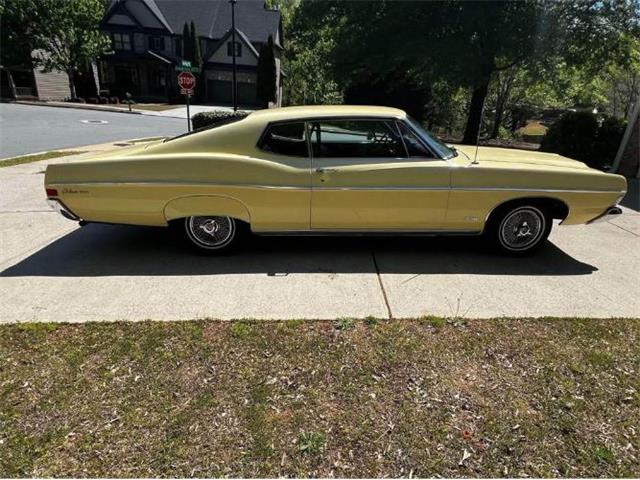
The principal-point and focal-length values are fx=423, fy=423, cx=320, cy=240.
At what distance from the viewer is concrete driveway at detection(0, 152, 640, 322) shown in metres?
3.34

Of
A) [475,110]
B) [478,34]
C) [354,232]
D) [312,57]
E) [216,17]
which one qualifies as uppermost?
[216,17]

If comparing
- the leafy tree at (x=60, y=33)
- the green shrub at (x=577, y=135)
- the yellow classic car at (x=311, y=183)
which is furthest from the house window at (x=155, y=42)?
the yellow classic car at (x=311, y=183)

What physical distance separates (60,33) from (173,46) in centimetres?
1159

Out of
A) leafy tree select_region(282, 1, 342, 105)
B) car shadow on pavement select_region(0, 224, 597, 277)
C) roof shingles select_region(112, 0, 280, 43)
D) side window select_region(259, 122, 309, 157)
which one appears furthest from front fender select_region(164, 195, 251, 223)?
roof shingles select_region(112, 0, 280, 43)

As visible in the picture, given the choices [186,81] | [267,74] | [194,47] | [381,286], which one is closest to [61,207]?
[381,286]

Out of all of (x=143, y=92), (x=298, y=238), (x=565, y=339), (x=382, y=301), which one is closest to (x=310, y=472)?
(x=382, y=301)

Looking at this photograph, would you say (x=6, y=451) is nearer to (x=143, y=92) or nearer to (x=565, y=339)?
(x=565, y=339)

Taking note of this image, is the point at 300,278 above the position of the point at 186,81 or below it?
below

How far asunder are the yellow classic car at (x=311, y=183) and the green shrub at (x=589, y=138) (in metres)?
7.71

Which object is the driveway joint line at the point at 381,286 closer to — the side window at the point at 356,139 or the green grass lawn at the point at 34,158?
the side window at the point at 356,139

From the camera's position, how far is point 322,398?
7.98 feet

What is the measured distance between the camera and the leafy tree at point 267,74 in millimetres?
34406

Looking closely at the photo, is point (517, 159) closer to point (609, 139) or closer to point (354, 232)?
point (354, 232)

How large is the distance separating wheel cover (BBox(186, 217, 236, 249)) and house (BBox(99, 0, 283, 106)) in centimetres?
3708
